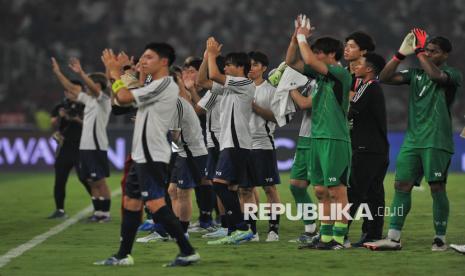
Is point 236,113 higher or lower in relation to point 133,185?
higher

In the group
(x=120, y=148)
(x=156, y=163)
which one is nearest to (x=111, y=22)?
(x=120, y=148)

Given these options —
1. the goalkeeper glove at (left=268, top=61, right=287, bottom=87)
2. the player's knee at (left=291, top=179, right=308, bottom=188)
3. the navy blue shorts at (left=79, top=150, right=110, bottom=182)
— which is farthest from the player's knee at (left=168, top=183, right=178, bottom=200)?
the navy blue shorts at (left=79, top=150, right=110, bottom=182)

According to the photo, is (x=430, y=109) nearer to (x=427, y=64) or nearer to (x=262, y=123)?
(x=427, y=64)

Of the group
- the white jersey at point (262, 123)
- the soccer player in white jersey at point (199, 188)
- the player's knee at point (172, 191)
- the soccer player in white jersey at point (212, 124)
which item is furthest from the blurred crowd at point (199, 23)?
the white jersey at point (262, 123)

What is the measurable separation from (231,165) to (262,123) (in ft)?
3.19

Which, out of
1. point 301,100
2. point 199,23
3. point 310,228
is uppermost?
point 199,23

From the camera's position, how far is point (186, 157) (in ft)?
36.7

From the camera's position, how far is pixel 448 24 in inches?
1219

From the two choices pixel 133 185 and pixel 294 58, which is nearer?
pixel 133 185

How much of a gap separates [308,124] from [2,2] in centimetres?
2387

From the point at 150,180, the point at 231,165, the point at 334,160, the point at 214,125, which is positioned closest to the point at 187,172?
the point at 231,165

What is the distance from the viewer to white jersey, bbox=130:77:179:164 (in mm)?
8445

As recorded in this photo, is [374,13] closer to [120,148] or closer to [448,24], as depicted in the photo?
[448,24]

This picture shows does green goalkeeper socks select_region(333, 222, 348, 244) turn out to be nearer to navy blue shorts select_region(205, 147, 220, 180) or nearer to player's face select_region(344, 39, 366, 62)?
player's face select_region(344, 39, 366, 62)
